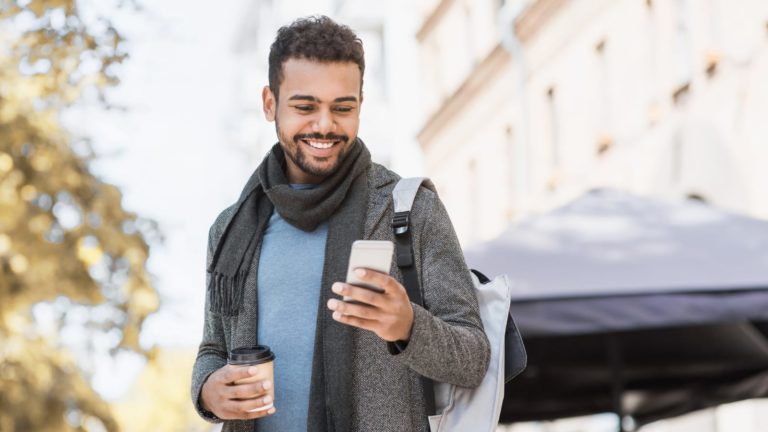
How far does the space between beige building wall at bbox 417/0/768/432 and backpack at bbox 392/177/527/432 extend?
7.79m

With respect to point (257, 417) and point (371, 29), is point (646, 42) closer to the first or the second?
point (257, 417)

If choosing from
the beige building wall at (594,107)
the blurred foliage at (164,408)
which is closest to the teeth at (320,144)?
the beige building wall at (594,107)

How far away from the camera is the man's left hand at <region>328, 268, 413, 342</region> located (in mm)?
2365

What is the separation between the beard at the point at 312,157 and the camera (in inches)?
112

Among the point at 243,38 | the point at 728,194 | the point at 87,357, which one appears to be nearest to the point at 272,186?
the point at 87,357

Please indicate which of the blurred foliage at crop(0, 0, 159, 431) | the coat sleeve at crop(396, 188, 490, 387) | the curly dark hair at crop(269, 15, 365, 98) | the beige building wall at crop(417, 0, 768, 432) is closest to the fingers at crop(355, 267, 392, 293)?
the coat sleeve at crop(396, 188, 490, 387)

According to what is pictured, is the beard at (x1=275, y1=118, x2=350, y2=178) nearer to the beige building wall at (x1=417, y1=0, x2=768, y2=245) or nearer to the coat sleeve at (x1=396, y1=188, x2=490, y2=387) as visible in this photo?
the coat sleeve at (x1=396, y1=188, x2=490, y2=387)

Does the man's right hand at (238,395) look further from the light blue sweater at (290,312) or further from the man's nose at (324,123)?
the man's nose at (324,123)

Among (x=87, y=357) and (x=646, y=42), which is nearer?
(x=87, y=357)

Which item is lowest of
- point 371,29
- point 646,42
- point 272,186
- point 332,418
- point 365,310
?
point 332,418

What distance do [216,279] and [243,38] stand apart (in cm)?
5636

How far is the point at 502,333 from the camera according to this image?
282 centimetres

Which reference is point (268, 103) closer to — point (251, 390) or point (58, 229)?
point (251, 390)

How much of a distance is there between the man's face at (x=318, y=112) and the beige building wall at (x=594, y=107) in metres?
8.00
